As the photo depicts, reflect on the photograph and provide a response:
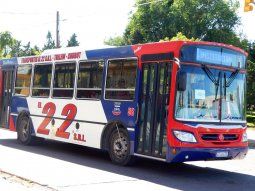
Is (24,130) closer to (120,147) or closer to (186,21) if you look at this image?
(120,147)

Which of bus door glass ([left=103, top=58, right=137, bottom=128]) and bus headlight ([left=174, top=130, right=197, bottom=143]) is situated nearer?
bus headlight ([left=174, top=130, right=197, bottom=143])

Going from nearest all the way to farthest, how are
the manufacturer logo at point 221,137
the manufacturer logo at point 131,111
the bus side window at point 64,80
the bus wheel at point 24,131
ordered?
1. the manufacturer logo at point 221,137
2. the manufacturer logo at point 131,111
3. the bus side window at point 64,80
4. the bus wheel at point 24,131

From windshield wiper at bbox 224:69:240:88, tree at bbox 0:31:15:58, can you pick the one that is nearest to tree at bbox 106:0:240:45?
tree at bbox 0:31:15:58

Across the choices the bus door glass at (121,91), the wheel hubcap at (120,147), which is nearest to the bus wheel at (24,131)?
→ the bus door glass at (121,91)

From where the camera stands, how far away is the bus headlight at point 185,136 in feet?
35.2

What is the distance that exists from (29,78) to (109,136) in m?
4.92

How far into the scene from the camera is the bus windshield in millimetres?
10961

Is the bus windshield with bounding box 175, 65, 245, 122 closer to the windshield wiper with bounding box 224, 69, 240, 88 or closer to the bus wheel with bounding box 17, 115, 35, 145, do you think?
the windshield wiper with bounding box 224, 69, 240, 88

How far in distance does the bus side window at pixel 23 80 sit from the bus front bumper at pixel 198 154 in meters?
7.28

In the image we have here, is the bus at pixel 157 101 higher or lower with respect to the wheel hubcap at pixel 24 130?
higher

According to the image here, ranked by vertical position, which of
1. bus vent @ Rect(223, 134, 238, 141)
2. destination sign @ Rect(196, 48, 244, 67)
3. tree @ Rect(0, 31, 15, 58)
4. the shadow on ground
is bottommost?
the shadow on ground

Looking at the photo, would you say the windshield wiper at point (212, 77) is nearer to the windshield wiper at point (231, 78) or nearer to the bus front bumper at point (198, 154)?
the windshield wiper at point (231, 78)

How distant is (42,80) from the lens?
1584cm

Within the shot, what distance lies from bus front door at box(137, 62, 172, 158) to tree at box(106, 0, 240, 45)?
47.1 m
